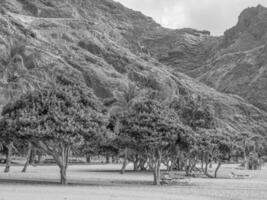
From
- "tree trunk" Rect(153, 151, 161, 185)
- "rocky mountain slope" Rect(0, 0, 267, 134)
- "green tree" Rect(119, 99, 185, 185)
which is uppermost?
"rocky mountain slope" Rect(0, 0, 267, 134)

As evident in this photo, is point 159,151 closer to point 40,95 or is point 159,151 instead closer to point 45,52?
point 40,95

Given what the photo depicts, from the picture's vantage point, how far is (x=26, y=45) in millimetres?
152125

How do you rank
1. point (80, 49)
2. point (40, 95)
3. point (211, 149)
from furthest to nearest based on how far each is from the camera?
point (80, 49) < point (211, 149) < point (40, 95)

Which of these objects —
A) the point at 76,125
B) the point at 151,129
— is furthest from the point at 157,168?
the point at 76,125

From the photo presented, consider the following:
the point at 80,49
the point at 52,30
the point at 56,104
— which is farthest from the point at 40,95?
the point at 52,30

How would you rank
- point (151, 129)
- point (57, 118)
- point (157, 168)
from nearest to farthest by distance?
1. point (57, 118)
2. point (151, 129)
3. point (157, 168)

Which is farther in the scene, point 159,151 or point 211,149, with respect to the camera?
point 211,149

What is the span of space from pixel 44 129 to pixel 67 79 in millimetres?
9983

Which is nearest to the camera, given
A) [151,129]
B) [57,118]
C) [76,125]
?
[57,118]

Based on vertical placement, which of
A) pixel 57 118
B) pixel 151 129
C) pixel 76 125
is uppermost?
pixel 57 118

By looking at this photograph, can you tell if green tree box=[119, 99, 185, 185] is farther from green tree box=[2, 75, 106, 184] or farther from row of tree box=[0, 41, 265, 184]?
green tree box=[2, 75, 106, 184]

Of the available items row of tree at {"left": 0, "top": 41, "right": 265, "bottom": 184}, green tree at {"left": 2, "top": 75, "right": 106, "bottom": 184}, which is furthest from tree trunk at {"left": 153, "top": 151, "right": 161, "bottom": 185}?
green tree at {"left": 2, "top": 75, "right": 106, "bottom": 184}

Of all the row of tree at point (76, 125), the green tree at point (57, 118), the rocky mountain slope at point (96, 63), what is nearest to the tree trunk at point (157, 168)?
the row of tree at point (76, 125)

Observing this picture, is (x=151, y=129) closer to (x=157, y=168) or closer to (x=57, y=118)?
(x=157, y=168)
